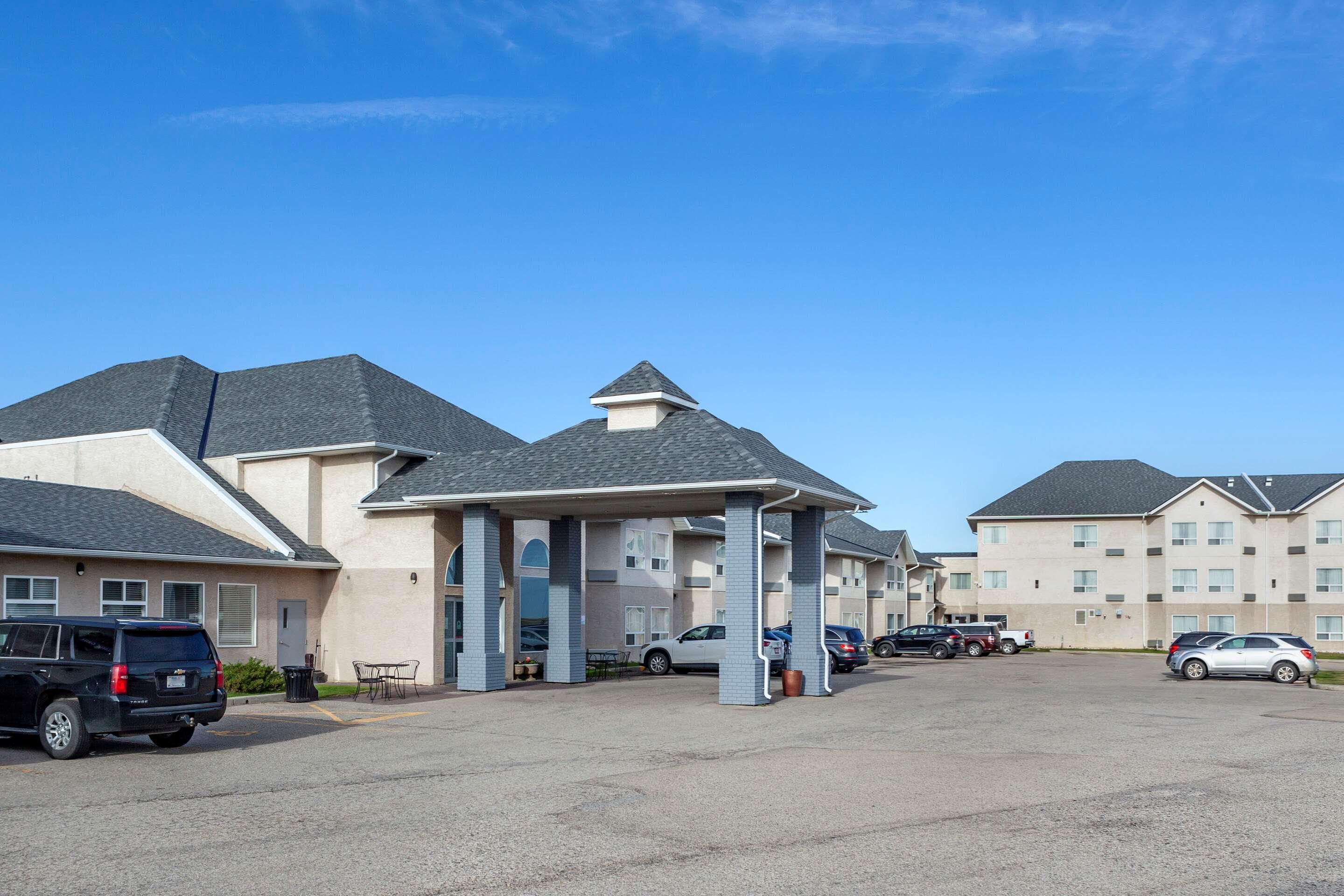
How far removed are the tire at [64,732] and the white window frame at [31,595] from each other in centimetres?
812

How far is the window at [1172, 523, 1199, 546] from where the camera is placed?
210 ft

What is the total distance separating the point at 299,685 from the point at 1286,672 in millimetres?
27676

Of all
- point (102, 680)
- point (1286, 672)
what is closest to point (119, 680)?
point (102, 680)

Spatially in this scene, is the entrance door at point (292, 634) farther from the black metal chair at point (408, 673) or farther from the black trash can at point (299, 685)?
the black trash can at point (299, 685)

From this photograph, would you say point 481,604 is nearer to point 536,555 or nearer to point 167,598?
point 536,555

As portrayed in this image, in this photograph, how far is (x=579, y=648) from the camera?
30094mm

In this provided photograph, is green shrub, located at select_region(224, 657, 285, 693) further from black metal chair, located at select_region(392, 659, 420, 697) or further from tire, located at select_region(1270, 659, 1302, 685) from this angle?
tire, located at select_region(1270, 659, 1302, 685)

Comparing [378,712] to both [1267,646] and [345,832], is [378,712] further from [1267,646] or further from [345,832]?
[1267,646]

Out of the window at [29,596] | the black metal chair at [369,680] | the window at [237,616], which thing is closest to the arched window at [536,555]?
the black metal chair at [369,680]

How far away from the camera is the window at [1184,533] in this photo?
64.1 metres

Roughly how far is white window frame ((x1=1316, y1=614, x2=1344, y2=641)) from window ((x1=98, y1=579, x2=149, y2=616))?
57.5 m

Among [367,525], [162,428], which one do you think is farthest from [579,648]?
[162,428]

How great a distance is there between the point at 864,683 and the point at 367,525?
13.7 metres

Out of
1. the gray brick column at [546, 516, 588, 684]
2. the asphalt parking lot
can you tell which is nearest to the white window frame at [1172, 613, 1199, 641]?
the gray brick column at [546, 516, 588, 684]
